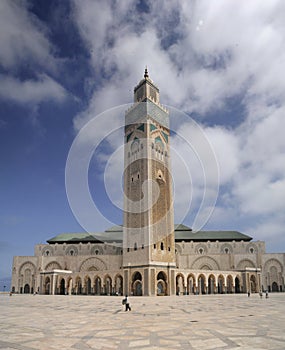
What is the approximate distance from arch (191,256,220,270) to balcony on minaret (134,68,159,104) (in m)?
29.2

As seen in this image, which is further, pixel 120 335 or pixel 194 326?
pixel 194 326

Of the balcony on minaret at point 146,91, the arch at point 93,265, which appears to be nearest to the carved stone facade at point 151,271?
Answer: the arch at point 93,265

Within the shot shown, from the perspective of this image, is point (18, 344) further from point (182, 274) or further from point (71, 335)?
point (182, 274)

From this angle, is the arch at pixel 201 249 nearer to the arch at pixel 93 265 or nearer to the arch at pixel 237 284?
the arch at pixel 237 284

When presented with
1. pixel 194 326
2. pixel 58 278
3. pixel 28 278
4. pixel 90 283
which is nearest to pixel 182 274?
pixel 90 283

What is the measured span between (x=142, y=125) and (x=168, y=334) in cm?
4164

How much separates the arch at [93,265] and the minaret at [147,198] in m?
13.1

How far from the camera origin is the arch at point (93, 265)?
57156 mm

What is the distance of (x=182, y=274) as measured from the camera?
46.1 metres

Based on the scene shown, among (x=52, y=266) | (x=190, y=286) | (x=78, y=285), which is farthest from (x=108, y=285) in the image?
(x=52, y=266)

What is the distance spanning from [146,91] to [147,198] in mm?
18470

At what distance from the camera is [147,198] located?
1757 inches

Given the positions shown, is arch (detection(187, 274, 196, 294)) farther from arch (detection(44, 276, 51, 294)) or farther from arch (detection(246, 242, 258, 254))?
arch (detection(44, 276, 51, 294))

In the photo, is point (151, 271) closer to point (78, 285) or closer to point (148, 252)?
point (148, 252)
